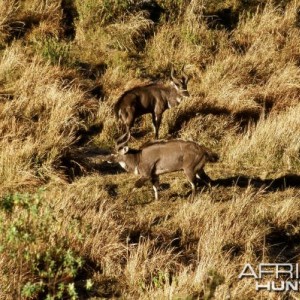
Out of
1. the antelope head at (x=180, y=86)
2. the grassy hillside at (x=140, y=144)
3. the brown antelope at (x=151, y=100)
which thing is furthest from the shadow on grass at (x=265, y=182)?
the antelope head at (x=180, y=86)

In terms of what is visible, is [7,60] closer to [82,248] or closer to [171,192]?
[171,192]

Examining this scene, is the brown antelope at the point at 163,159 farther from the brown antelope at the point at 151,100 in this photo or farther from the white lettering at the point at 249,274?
the white lettering at the point at 249,274

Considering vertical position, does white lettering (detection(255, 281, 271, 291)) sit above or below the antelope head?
below

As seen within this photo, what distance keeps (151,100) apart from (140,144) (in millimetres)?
960

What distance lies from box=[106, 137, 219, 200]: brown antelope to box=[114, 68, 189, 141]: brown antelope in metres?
1.60

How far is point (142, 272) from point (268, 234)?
8.20ft

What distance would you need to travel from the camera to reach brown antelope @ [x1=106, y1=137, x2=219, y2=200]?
9766 mm

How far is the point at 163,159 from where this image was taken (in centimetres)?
990

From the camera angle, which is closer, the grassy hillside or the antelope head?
the grassy hillside

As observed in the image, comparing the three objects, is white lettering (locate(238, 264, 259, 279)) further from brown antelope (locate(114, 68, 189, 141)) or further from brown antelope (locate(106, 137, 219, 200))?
brown antelope (locate(114, 68, 189, 141))

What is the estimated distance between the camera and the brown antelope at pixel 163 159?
9766 mm

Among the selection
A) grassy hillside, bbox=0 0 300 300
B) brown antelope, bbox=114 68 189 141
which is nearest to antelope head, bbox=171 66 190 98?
brown antelope, bbox=114 68 189 141

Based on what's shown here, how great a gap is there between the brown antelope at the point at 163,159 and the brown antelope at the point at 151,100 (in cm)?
160

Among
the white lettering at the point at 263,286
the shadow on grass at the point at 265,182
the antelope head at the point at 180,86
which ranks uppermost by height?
the antelope head at the point at 180,86
